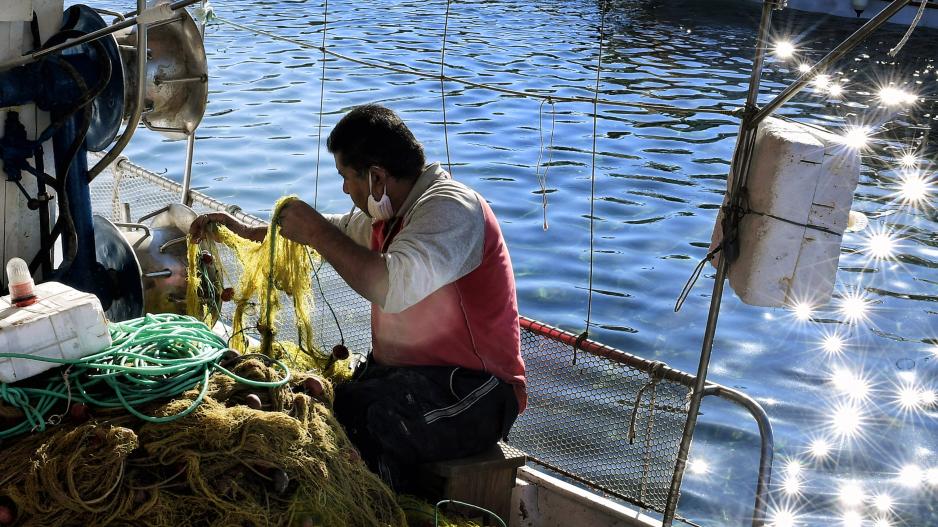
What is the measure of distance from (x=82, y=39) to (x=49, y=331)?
0.92 meters

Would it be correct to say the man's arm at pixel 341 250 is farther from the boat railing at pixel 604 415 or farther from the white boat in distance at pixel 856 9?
the white boat in distance at pixel 856 9

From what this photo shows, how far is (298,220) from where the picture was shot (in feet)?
9.93

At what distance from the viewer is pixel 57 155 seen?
3.39 m

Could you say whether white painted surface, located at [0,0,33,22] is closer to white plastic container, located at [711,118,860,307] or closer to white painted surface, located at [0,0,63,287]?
white painted surface, located at [0,0,63,287]

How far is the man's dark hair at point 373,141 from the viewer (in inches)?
123

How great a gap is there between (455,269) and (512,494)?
100cm

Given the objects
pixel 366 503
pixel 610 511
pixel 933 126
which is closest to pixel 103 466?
pixel 366 503

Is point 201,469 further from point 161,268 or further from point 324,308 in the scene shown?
point 324,308

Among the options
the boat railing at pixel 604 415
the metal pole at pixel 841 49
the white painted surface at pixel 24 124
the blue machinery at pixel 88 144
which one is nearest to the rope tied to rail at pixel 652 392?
the boat railing at pixel 604 415

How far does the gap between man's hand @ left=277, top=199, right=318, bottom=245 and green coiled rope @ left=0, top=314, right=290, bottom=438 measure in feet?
1.35

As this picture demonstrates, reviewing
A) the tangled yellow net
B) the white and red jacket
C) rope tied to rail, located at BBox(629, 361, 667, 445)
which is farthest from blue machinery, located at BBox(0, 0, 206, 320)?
rope tied to rail, located at BBox(629, 361, 667, 445)

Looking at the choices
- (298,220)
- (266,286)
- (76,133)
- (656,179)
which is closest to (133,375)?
(298,220)

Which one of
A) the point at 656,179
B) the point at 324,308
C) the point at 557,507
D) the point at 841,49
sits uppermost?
the point at 841,49

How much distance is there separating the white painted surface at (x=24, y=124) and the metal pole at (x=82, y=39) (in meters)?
0.07
